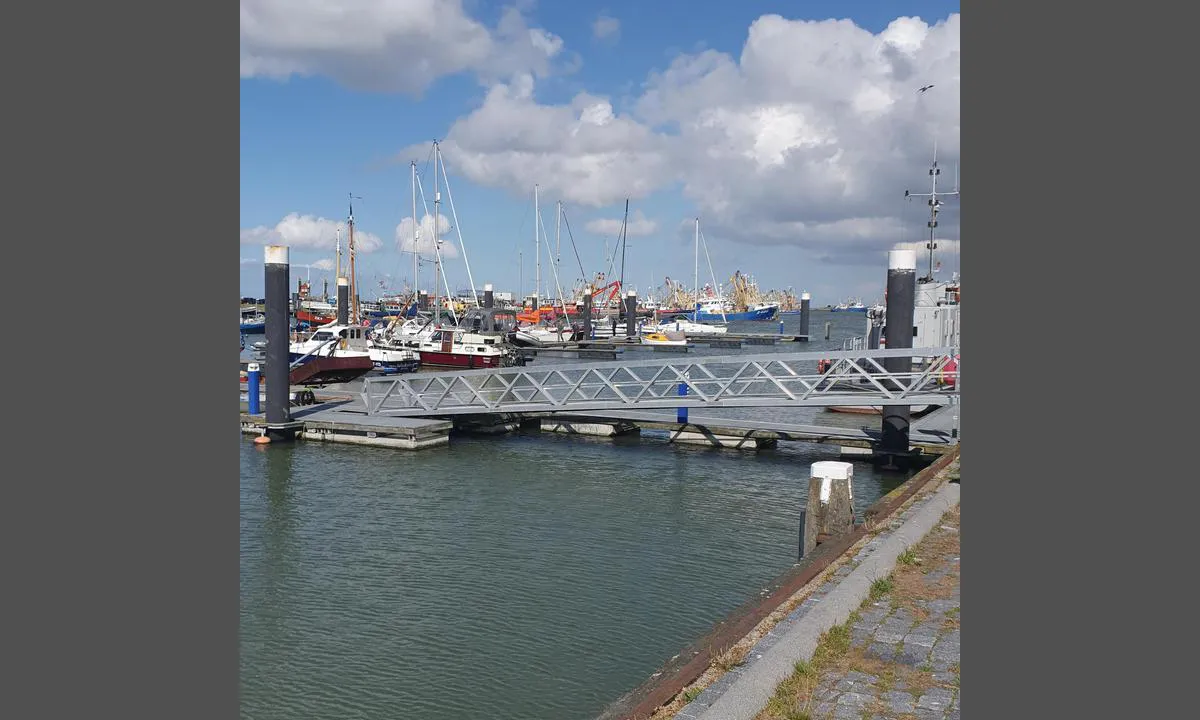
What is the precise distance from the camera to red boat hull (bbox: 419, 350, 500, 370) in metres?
52.4

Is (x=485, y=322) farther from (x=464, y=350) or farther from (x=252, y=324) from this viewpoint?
(x=252, y=324)

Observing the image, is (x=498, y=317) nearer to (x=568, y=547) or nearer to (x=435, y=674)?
(x=568, y=547)

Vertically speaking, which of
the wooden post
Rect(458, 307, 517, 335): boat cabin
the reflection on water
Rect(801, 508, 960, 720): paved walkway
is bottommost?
the reflection on water

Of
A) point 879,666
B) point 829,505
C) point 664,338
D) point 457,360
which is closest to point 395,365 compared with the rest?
point 457,360

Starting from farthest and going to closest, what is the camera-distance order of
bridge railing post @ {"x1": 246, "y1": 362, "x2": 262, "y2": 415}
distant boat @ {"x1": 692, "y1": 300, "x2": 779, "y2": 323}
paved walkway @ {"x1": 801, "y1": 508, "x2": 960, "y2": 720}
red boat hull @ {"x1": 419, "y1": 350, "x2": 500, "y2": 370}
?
1. distant boat @ {"x1": 692, "y1": 300, "x2": 779, "y2": 323}
2. red boat hull @ {"x1": 419, "y1": 350, "x2": 500, "y2": 370}
3. bridge railing post @ {"x1": 246, "y1": 362, "x2": 262, "y2": 415}
4. paved walkway @ {"x1": 801, "y1": 508, "x2": 960, "y2": 720}

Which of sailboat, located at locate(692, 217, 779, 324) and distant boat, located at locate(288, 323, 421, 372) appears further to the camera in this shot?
sailboat, located at locate(692, 217, 779, 324)

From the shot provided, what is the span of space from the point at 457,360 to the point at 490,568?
3900 centimetres

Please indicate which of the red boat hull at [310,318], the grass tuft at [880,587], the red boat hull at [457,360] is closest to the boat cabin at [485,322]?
the red boat hull at [457,360]

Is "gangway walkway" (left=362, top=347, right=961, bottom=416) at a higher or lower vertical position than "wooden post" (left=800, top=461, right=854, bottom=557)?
higher

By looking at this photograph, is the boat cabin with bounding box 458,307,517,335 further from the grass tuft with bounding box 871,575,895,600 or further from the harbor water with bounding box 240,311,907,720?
the grass tuft with bounding box 871,575,895,600

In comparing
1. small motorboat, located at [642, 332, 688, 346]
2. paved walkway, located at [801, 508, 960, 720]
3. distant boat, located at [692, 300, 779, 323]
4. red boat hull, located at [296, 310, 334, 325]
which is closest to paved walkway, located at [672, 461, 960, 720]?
paved walkway, located at [801, 508, 960, 720]

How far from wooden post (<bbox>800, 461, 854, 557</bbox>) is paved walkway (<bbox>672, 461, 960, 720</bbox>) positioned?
2.32m

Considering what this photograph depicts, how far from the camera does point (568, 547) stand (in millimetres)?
16141

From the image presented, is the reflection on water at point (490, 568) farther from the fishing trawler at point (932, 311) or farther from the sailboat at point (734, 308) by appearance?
the sailboat at point (734, 308)
